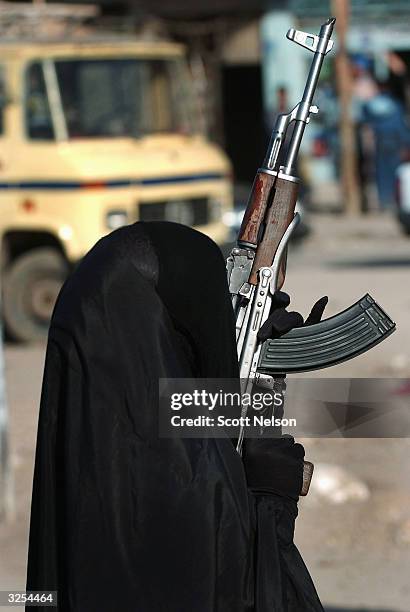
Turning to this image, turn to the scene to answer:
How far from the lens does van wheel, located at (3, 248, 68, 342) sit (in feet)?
33.9

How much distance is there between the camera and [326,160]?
21.2m

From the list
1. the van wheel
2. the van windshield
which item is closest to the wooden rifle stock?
the van wheel

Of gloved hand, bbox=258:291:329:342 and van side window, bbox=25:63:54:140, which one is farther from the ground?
van side window, bbox=25:63:54:140

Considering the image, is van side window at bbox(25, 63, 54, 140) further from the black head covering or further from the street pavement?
the black head covering

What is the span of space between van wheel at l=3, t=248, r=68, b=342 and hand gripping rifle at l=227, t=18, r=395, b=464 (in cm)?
765

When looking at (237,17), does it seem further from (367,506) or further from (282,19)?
(367,506)

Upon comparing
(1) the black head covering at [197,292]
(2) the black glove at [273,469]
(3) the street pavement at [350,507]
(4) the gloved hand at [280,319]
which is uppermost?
(1) the black head covering at [197,292]

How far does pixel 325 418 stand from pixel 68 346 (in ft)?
2.89

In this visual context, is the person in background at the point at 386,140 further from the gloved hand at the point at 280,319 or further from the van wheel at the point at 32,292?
the gloved hand at the point at 280,319

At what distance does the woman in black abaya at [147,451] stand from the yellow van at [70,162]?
7718 millimetres

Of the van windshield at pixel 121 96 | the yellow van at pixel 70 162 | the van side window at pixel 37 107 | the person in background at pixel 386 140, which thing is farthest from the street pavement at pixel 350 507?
the person in background at pixel 386 140

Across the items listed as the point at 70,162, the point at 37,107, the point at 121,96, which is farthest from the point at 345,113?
the point at 70,162

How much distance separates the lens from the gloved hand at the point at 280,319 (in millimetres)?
2645

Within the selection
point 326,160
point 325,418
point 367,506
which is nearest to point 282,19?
point 326,160
